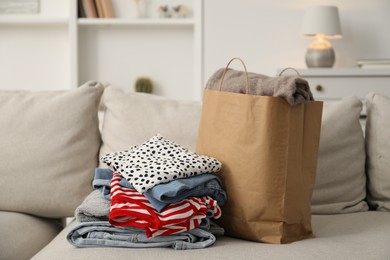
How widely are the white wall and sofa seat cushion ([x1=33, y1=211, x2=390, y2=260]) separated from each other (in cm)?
239

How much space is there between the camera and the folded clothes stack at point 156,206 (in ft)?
5.25

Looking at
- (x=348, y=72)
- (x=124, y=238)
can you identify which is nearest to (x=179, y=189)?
(x=124, y=238)

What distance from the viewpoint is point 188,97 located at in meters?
4.45

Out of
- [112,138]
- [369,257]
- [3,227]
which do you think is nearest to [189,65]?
[112,138]

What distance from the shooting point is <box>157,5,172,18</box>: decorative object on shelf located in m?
4.35

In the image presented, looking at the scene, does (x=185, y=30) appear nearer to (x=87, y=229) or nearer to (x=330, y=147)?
(x=330, y=147)

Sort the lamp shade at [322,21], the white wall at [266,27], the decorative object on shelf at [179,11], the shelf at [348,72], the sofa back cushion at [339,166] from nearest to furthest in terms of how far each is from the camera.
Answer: the sofa back cushion at [339,166] < the shelf at [348,72] < the lamp shade at [322,21] < the white wall at [266,27] < the decorative object on shelf at [179,11]

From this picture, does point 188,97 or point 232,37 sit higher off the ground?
point 232,37

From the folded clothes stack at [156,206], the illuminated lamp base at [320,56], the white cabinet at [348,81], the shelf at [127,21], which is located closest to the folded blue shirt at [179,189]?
the folded clothes stack at [156,206]

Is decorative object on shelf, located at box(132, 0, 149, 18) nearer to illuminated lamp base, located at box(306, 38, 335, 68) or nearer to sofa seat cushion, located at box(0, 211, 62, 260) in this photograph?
illuminated lamp base, located at box(306, 38, 335, 68)

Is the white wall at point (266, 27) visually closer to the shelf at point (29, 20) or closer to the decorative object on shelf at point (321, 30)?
the decorative object on shelf at point (321, 30)

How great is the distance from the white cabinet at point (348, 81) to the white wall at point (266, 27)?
39 centimetres

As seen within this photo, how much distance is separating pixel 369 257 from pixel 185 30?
305cm

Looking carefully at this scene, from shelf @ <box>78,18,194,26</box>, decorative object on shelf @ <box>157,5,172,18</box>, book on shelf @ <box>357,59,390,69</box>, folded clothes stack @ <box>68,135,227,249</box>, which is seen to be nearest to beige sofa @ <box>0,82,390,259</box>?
folded clothes stack @ <box>68,135,227,249</box>
